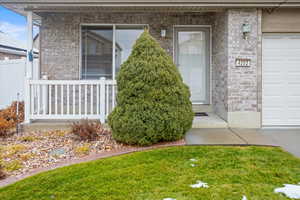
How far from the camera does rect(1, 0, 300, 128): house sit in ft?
19.5

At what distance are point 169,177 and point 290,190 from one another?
4.84ft

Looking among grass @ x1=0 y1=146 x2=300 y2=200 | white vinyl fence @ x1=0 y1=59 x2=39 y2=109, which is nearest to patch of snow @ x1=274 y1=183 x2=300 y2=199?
grass @ x1=0 y1=146 x2=300 y2=200

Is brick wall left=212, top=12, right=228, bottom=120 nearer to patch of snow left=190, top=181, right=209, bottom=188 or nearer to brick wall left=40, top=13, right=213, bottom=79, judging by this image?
brick wall left=40, top=13, right=213, bottom=79

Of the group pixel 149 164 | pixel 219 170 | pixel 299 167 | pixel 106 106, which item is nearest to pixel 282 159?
pixel 299 167

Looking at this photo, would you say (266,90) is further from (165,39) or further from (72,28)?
(72,28)

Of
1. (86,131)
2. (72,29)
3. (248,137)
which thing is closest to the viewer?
(86,131)

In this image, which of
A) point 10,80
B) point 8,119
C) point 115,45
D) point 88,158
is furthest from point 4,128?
point 10,80

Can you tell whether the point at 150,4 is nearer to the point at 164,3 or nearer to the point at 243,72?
the point at 164,3

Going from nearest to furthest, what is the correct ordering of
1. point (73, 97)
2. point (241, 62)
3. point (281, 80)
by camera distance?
point (73, 97)
point (241, 62)
point (281, 80)

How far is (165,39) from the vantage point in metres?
7.41

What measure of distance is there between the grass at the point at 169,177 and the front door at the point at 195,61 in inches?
135

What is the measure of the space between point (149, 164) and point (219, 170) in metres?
1.04

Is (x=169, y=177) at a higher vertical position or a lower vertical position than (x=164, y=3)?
lower

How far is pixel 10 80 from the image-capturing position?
8.61 metres
